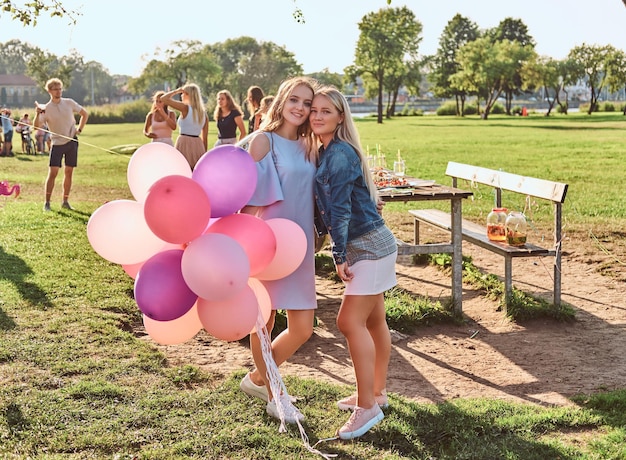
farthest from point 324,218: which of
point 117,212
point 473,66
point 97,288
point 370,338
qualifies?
point 473,66

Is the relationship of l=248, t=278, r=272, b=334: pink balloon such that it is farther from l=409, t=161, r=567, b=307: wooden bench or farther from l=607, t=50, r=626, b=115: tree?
l=607, t=50, r=626, b=115: tree

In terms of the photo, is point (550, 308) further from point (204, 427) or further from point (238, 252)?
point (238, 252)

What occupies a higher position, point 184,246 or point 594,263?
point 184,246

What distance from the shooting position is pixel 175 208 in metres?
3.41

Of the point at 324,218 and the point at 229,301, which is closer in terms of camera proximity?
the point at 229,301

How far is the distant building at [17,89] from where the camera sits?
137625 mm

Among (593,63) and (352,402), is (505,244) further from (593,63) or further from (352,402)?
(593,63)

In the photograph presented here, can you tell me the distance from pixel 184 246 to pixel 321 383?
174cm

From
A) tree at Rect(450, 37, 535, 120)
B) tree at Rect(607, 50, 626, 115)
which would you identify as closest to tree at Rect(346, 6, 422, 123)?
tree at Rect(450, 37, 535, 120)

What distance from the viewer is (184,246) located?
3633mm

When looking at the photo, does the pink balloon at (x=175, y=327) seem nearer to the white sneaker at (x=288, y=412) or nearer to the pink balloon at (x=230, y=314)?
the pink balloon at (x=230, y=314)

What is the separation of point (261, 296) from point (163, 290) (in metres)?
0.64

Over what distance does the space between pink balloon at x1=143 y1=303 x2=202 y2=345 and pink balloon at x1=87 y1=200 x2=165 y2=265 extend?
1.01ft

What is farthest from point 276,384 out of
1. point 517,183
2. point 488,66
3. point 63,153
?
point 488,66
